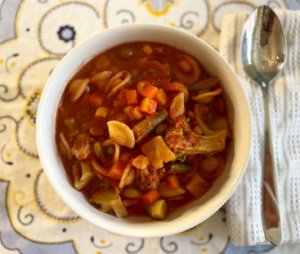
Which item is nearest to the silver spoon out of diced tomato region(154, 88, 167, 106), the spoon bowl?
the spoon bowl

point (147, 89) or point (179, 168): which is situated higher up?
point (147, 89)

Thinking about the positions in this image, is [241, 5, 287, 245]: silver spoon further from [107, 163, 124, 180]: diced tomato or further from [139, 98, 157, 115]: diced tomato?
[107, 163, 124, 180]: diced tomato

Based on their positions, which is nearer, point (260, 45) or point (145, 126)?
point (145, 126)

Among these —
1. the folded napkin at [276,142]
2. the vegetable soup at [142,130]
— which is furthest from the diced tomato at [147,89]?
the folded napkin at [276,142]

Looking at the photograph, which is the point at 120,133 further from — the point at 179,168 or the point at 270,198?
the point at 270,198

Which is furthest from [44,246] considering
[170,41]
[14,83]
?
[170,41]

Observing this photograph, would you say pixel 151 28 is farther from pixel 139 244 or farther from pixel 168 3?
pixel 139 244

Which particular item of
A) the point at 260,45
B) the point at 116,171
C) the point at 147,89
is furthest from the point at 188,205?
the point at 260,45
